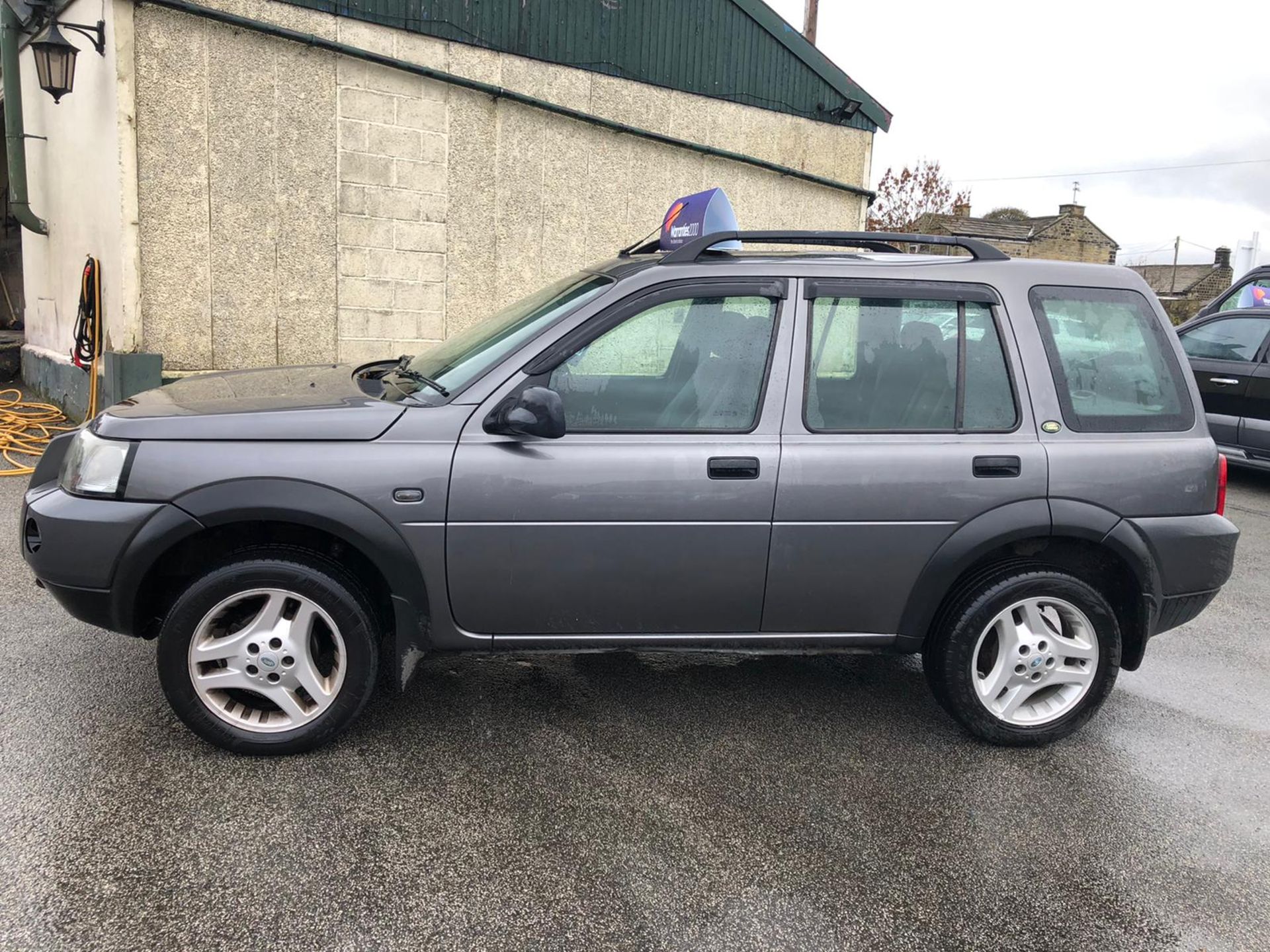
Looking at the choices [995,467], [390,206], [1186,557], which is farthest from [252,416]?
[390,206]

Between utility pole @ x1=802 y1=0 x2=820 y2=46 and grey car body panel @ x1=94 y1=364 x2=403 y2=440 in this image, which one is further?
utility pole @ x1=802 y1=0 x2=820 y2=46

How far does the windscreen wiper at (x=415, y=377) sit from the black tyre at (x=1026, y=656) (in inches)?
80.1

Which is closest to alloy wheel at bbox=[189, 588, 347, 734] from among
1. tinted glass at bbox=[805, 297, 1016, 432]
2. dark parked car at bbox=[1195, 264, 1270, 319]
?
tinted glass at bbox=[805, 297, 1016, 432]

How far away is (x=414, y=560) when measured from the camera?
318 cm

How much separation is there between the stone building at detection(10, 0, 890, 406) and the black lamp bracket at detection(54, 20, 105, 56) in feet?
0.30

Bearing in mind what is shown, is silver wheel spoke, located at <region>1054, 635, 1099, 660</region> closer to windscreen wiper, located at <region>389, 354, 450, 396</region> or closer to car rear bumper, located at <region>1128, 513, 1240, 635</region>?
car rear bumper, located at <region>1128, 513, 1240, 635</region>

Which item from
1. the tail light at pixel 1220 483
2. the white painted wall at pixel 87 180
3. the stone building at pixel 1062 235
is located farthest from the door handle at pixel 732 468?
the stone building at pixel 1062 235

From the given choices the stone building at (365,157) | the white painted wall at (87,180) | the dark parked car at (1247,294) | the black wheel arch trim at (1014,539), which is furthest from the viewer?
the dark parked car at (1247,294)

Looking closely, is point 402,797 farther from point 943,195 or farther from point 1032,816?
point 943,195

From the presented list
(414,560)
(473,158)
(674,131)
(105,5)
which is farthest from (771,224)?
(414,560)

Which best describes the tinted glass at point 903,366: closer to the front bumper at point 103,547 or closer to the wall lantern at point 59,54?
the front bumper at point 103,547

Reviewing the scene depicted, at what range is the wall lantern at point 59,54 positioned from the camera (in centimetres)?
766

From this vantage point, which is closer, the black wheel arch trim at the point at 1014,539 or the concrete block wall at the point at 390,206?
the black wheel arch trim at the point at 1014,539

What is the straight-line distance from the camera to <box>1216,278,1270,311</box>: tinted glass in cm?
984
